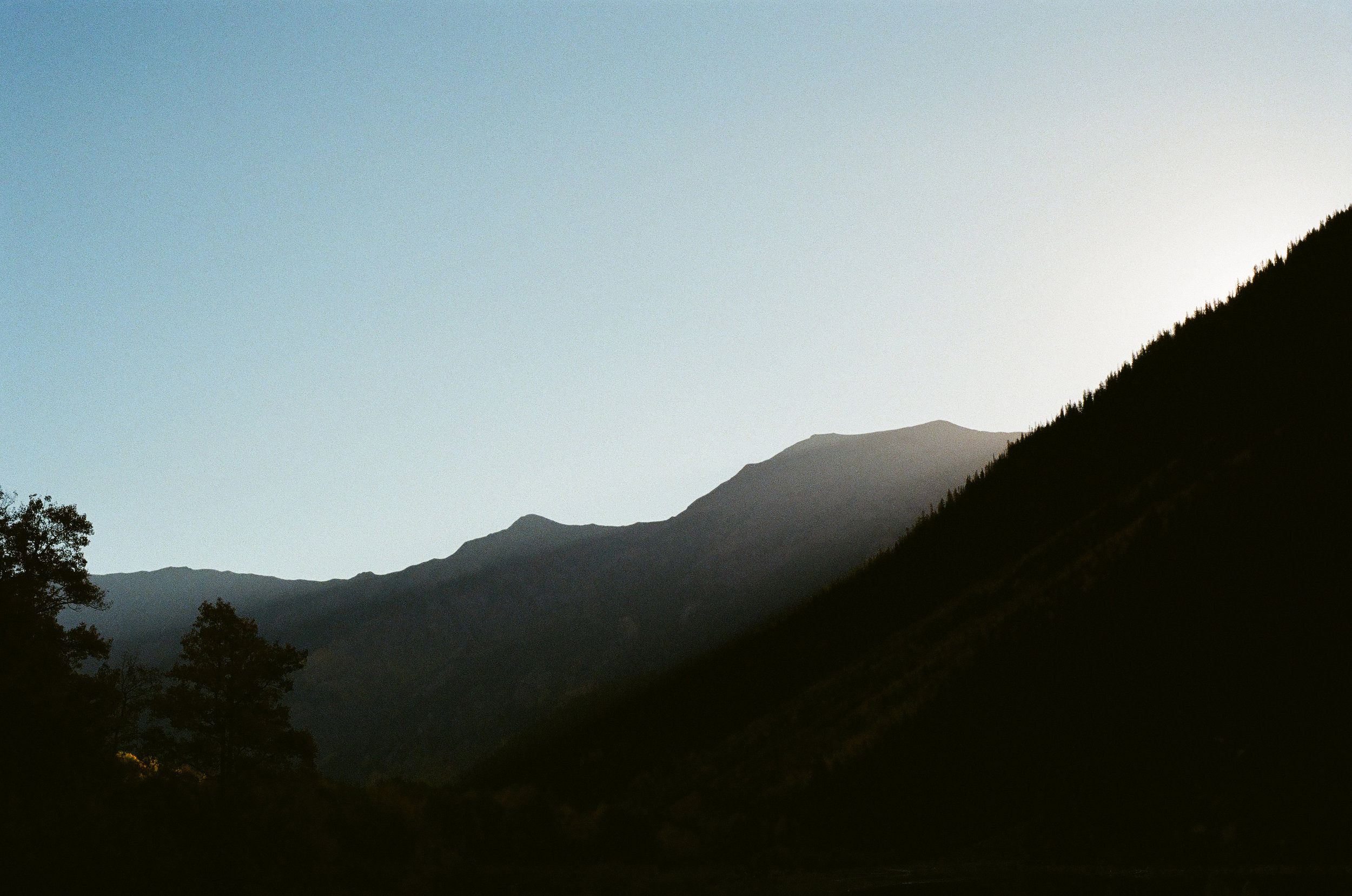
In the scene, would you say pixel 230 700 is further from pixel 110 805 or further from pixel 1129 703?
pixel 1129 703

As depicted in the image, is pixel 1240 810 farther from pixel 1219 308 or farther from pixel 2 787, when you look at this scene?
pixel 1219 308

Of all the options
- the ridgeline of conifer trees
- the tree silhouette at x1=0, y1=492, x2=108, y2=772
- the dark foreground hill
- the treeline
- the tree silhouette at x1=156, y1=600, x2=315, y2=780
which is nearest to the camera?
the treeline

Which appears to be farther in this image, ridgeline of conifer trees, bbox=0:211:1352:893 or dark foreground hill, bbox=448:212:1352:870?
dark foreground hill, bbox=448:212:1352:870

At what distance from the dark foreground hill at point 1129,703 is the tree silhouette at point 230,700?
1865cm

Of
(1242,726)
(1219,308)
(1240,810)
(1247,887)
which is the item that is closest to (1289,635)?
(1242,726)

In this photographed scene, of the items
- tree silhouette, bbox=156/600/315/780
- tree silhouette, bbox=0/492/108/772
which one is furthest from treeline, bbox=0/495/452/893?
tree silhouette, bbox=156/600/315/780

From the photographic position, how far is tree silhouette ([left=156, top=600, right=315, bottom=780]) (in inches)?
1604

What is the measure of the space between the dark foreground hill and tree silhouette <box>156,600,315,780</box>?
61.2ft

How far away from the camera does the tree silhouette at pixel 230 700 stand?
40.8 metres

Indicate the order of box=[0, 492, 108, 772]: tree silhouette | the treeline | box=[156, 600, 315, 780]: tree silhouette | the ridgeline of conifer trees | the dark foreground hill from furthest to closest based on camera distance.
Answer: box=[156, 600, 315, 780]: tree silhouette < box=[0, 492, 108, 772]: tree silhouette < the dark foreground hill < the ridgeline of conifer trees < the treeline

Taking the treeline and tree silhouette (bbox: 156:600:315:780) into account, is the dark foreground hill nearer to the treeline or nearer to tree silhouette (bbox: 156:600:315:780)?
the treeline

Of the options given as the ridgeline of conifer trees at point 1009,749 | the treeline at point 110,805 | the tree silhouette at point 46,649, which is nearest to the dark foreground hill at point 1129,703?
the ridgeline of conifer trees at point 1009,749

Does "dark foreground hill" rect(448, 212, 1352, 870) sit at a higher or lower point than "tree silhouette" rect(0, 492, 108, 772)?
lower

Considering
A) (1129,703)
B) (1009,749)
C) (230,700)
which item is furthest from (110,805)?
(230,700)
